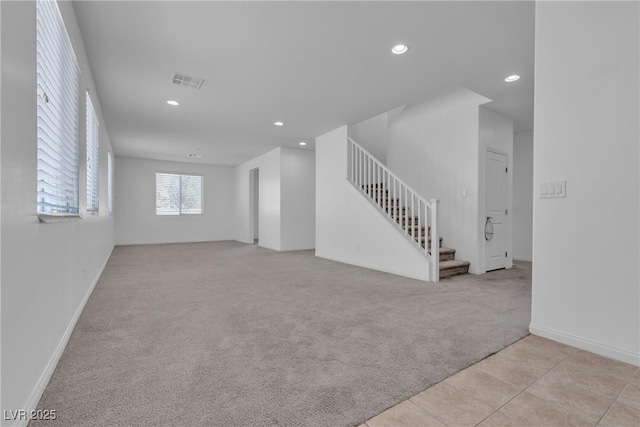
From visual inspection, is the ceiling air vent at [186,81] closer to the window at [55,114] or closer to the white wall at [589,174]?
the window at [55,114]

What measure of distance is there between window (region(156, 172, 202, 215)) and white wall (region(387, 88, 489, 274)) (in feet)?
23.1

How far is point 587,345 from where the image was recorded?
2016mm

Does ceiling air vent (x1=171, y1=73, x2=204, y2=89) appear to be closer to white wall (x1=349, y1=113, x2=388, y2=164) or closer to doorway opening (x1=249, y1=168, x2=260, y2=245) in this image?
white wall (x1=349, y1=113, x2=388, y2=164)

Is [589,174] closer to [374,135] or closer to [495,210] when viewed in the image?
[495,210]

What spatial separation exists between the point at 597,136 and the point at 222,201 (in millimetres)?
9790

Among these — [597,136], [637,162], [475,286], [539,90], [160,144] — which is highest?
[160,144]

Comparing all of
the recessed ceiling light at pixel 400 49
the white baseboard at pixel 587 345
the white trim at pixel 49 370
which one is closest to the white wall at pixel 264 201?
the recessed ceiling light at pixel 400 49

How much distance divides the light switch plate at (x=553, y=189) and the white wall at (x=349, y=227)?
2.10 m

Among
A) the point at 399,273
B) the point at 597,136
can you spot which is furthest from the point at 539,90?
the point at 399,273

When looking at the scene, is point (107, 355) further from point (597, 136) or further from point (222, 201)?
point (222, 201)

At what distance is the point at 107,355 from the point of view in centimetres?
192

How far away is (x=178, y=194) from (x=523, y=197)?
9437mm

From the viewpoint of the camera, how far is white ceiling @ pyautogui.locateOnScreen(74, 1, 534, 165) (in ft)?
8.04

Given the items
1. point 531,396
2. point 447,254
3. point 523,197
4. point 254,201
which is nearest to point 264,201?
point 254,201
